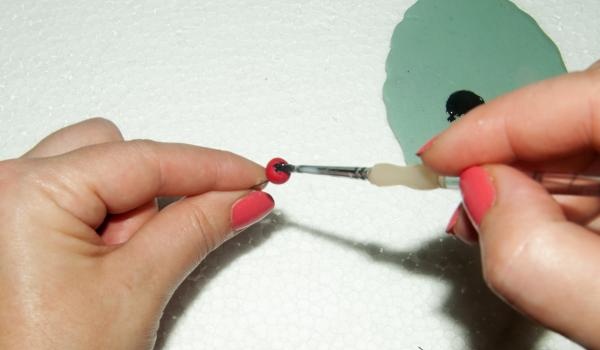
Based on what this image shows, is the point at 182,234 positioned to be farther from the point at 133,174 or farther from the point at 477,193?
the point at 477,193

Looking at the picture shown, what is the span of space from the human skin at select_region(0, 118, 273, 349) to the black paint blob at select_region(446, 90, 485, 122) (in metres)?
0.33

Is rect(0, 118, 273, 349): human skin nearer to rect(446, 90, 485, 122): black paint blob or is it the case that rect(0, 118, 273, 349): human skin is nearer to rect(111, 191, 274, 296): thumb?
rect(111, 191, 274, 296): thumb

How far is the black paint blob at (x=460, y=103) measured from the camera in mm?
837

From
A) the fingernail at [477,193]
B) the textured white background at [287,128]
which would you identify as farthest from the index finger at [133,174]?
the fingernail at [477,193]

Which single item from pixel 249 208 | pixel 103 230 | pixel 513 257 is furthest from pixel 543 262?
pixel 103 230

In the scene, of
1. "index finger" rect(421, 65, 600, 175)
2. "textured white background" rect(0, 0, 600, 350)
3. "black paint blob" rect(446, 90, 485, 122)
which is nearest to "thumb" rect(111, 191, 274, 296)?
"textured white background" rect(0, 0, 600, 350)

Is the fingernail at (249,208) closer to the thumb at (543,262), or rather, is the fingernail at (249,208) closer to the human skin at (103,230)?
the human skin at (103,230)

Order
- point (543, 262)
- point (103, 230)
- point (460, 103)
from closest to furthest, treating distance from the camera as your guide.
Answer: point (543, 262)
point (103, 230)
point (460, 103)

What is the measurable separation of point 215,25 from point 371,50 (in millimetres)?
260

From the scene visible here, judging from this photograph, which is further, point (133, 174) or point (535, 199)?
point (133, 174)

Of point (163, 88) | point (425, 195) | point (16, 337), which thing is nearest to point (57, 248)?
point (16, 337)

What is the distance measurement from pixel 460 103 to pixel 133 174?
0.50m

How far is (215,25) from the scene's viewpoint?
0.92 metres

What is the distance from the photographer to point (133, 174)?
0.60 metres
